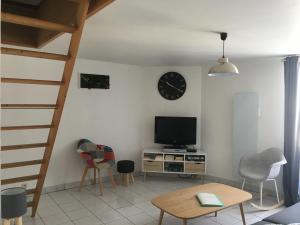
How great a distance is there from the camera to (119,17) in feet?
7.75

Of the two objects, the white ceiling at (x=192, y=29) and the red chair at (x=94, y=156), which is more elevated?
the white ceiling at (x=192, y=29)

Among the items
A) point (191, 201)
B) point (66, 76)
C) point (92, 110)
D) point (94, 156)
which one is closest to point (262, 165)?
point (191, 201)

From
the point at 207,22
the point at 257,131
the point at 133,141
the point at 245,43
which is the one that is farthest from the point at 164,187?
the point at 207,22

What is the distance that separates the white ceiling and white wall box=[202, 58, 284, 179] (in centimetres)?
47

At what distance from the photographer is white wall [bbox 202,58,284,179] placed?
4.33 m

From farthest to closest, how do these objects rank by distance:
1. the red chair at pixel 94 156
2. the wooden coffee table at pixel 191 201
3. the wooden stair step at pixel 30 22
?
the red chair at pixel 94 156, the wooden coffee table at pixel 191 201, the wooden stair step at pixel 30 22

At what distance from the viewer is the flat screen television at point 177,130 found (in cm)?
513

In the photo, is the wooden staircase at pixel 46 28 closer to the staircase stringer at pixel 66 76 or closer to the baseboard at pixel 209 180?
the staircase stringer at pixel 66 76

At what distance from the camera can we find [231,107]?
489 centimetres

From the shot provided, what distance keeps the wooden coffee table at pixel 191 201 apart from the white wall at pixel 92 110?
2138mm

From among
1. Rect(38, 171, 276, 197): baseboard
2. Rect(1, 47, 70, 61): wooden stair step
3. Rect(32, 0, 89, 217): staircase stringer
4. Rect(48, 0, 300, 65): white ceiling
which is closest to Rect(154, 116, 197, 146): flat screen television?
Rect(38, 171, 276, 197): baseboard

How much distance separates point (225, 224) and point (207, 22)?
249cm

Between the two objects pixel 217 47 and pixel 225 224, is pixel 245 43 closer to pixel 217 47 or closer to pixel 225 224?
pixel 217 47

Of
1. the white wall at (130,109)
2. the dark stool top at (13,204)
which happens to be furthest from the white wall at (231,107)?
the dark stool top at (13,204)
